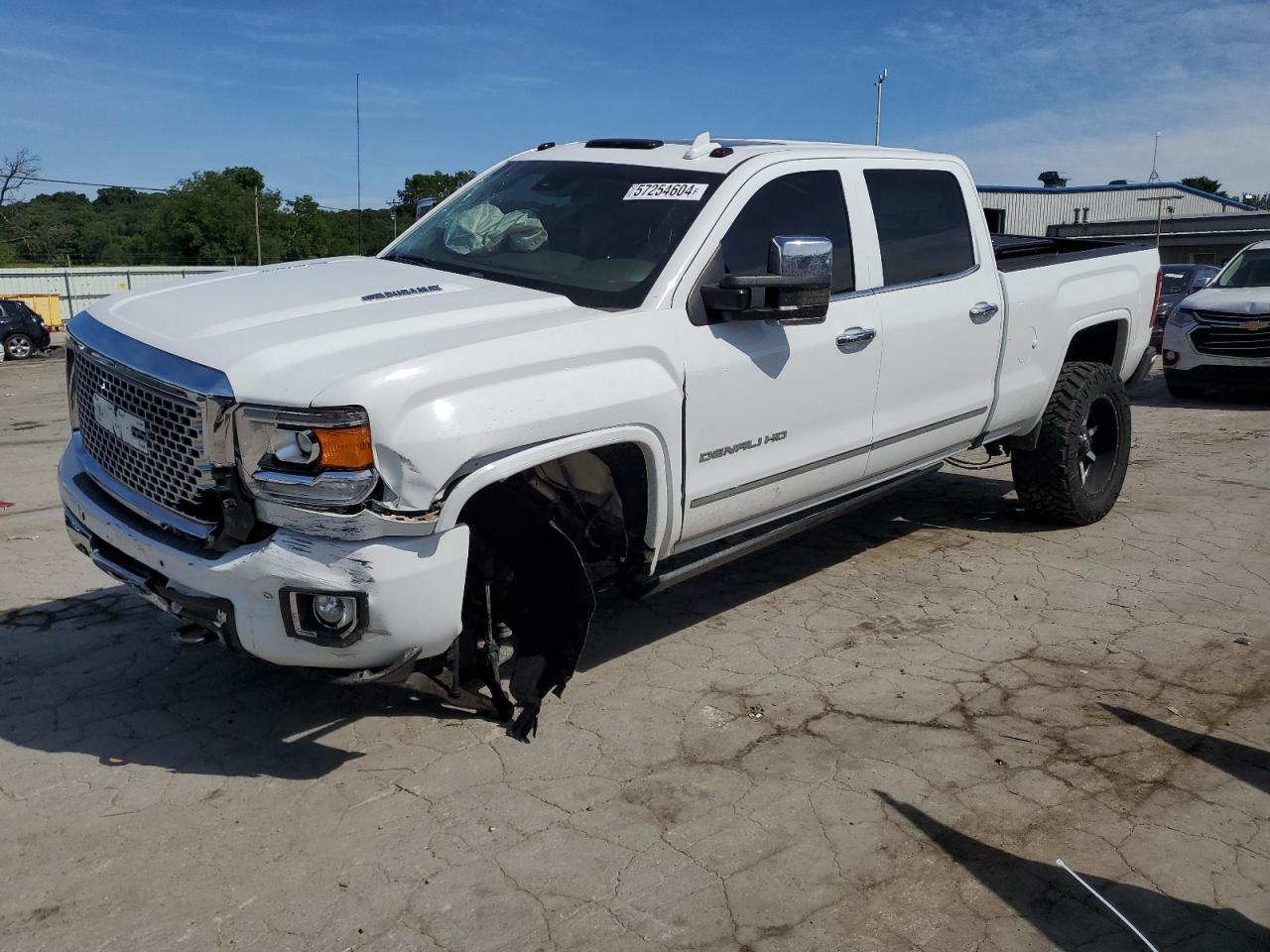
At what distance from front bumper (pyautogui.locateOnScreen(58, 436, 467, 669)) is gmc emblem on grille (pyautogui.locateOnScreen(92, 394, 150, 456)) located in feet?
1.07

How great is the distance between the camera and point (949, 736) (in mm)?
3953

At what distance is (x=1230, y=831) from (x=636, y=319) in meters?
2.49

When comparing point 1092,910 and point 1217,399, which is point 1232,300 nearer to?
point 1217,399

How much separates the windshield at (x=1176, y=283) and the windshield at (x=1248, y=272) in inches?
137

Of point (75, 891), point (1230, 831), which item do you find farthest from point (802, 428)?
point (75, 891)

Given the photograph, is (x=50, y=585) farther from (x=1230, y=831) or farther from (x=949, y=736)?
(x=1230, y=831)

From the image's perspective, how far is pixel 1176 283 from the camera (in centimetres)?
1697

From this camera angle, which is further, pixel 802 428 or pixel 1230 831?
pixel 802 428

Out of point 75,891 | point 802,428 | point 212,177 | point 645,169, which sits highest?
point 212,177

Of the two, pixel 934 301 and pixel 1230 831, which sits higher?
pixel 934 301

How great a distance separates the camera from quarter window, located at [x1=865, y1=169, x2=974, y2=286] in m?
5.01

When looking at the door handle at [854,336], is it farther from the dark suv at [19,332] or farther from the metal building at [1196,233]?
the metal building at [1196,233]

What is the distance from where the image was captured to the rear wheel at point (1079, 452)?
621 cm

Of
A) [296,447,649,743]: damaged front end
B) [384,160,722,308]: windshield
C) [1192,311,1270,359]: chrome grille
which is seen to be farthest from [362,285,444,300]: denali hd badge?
[1192,311,1270,359]: chrome grille
